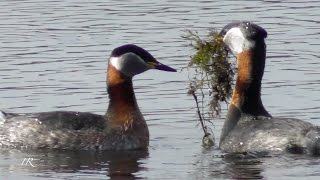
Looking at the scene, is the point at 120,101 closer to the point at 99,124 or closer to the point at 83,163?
the point at 99,124

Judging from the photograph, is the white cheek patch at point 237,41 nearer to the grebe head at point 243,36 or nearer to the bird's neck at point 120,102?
the grebe head at point 243,36

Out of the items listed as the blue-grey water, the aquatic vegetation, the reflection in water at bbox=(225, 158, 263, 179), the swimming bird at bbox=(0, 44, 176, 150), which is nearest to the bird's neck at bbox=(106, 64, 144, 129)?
the swimming bird at bbox=(0, 44, 176, 150)

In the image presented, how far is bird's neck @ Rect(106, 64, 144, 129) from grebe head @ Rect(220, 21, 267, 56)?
61.0 inches

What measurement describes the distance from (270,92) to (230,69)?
2.49 metres

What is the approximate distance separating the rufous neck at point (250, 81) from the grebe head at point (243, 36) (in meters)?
0.06

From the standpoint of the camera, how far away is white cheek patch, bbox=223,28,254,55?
54.6 feet

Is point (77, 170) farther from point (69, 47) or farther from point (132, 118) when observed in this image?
point (69, 47)

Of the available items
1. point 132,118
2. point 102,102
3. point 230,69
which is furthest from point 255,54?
point 102,102

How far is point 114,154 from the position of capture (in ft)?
55.8

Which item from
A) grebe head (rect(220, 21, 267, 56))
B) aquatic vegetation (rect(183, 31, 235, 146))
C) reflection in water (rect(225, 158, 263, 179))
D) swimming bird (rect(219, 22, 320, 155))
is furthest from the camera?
aquatic vegetation (rect(183, 31, 235, 146))

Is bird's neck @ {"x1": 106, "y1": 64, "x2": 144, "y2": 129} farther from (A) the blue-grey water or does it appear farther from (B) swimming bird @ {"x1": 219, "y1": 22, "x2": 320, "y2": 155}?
(B) swimming bird @ {"x1": 219, "y1": 22, "x2": 320, "y2": 155}

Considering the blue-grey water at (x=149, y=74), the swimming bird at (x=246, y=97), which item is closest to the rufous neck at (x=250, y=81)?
the swimming bird at (x=246, y=97)

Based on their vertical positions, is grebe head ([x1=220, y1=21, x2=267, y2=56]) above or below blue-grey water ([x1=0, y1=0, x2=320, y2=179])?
above

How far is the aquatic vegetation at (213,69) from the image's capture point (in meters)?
16.8
